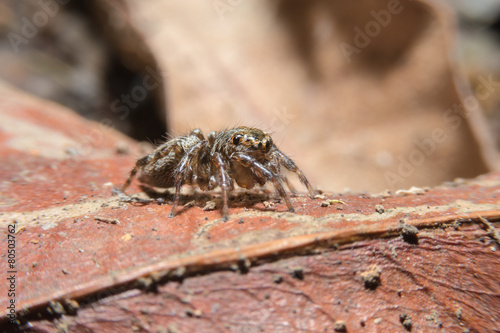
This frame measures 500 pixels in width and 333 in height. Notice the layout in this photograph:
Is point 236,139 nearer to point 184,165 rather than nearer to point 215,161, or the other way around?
point 215,161

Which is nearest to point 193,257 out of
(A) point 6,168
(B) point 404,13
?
(A) point 6,168

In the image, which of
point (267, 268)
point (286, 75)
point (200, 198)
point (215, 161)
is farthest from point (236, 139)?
point (286, 75)

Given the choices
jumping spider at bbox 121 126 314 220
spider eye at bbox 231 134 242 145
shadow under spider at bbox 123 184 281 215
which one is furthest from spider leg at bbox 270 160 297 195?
spider eye at bbox 231 134 242 145

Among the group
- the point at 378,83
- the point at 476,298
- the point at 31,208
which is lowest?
the point at 476,298

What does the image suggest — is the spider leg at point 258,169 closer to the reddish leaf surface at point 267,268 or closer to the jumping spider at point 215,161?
the jumping spider at point 215,161

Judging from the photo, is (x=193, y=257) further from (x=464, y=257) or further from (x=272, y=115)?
(x=272, y=115)

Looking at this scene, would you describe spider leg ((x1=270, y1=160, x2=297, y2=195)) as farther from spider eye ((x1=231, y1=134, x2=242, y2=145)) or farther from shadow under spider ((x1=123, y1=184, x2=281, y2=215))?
spider eye ((x1=231, y1=134, x2=242, y2=145))
